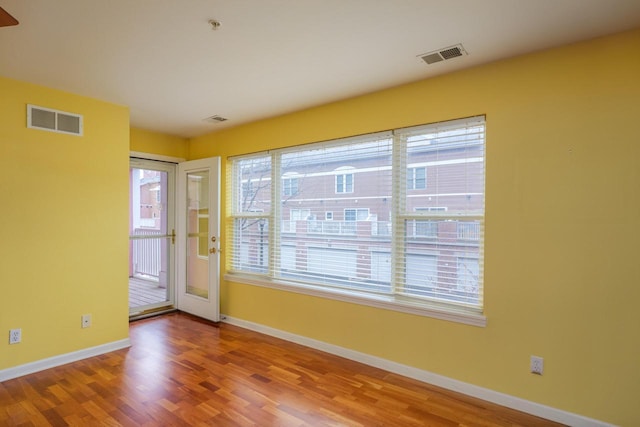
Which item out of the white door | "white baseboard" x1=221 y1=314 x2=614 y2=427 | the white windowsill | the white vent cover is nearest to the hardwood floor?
"white baseboard" x1=221 y1=314 x2=614 y2=427

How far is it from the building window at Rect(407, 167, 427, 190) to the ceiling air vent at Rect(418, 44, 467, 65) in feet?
2.82

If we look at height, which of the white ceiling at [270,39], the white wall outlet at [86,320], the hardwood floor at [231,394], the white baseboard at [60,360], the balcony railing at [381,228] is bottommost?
the hardwood floor at [231,394]

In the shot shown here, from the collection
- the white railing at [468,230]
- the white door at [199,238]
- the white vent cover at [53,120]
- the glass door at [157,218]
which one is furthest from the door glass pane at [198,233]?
the white railing at [468,230]

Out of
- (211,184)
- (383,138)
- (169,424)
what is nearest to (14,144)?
(211,184)

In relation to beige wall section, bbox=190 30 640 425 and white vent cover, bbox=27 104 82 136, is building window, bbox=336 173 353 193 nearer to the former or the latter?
beige wall section, bbox=190 30 640 425

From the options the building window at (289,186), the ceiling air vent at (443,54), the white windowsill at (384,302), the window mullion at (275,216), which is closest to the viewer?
the ceiling air vent at (443,54)

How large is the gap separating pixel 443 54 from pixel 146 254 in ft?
16.7

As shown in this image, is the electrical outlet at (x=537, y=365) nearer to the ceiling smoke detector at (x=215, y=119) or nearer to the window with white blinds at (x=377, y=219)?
the window with white blinds at (x=377, y=219)

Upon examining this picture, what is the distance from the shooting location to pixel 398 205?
3.03 m

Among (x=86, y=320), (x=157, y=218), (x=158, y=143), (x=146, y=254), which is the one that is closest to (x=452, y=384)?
(x=86, y=320)

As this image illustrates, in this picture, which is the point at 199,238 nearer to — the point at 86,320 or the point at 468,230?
the point at 86,320

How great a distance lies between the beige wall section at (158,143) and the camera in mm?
4449

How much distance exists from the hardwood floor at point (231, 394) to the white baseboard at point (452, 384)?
61 mm

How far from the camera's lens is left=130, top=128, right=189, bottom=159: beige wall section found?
4.45m
